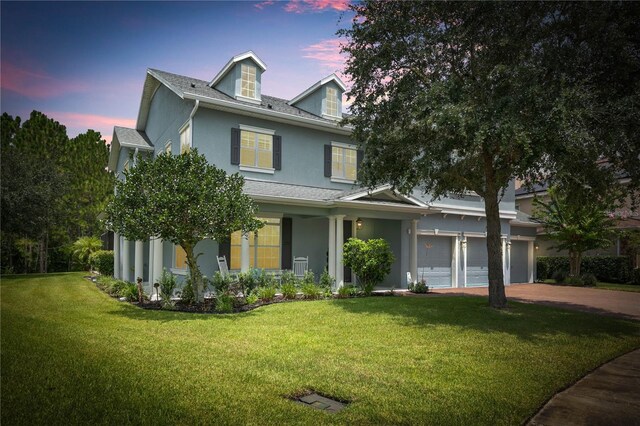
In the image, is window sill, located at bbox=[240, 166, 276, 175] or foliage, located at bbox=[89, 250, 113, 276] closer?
window sill, located at bbox=[240, 166, 276, 175]

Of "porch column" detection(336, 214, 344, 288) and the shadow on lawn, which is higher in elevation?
"porch column" detection(336, 214, 344, 288)

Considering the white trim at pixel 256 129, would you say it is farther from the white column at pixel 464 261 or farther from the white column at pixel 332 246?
the white column at pixel 464 261

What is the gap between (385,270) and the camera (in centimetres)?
1495

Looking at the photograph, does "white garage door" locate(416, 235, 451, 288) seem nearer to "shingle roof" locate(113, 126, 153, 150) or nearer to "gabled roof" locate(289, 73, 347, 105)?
"gabled roof" locate(289, 73, 347, 105)

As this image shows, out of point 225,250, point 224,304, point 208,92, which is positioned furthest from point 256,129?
point 224,304

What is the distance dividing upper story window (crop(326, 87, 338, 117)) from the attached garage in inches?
472

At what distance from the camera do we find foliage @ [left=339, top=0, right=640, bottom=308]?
8.62 metres

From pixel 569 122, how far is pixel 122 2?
8.14 metres

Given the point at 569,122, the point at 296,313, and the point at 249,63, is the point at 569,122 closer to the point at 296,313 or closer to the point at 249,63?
the point at 296,313

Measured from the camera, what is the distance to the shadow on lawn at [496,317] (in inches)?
353

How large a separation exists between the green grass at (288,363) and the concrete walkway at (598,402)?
0.54 feet

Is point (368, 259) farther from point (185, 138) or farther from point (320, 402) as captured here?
point (320, 402)

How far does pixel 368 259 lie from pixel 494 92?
687 centimetres

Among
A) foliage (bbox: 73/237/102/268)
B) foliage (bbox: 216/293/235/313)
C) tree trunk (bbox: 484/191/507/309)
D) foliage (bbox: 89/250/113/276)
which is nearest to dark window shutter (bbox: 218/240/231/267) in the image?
foliage (bbox: 216/293/235/313)
